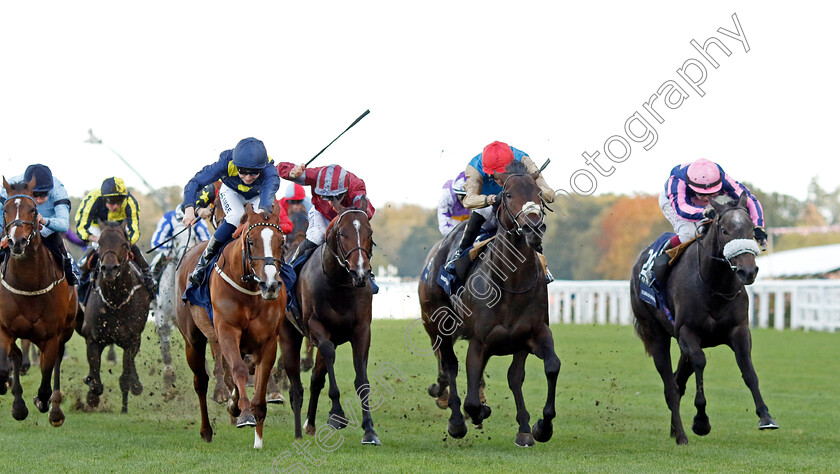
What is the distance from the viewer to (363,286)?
833 centimetres

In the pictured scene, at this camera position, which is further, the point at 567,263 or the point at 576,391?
the point at 567,263

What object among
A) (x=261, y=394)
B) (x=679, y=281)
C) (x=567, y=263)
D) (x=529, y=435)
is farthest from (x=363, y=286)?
(x=567, y=263)

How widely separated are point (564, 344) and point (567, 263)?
3570cm

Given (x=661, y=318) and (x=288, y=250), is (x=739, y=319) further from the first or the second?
(x=288, y=250)

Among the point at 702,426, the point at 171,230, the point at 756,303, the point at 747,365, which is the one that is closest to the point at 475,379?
the point at 702,426

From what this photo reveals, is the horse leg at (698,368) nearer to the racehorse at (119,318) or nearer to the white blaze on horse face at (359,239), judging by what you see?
the white blaze on horse face at (359,239)

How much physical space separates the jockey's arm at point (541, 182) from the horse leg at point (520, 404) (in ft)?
4.06

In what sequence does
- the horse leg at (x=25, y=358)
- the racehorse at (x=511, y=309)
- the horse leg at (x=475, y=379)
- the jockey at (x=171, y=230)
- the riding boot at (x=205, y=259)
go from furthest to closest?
the horse leg at (x=25, y=358) < the jockey at (x=171, y=230) < the riding boot at (x=205, y=259) < the horse leg at (x=475, y=379) < the racehorse at (x=511, y=309)

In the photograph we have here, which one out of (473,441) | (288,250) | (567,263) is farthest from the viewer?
(567,263)

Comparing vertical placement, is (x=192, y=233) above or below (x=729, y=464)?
above

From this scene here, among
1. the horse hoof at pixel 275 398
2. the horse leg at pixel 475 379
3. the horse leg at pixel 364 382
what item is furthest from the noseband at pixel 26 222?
the horse leg at pixel 475 379

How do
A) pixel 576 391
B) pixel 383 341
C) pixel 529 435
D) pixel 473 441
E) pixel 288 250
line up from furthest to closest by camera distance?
pixel 383 341, pixel 576 391, pixel 288 250, pixel 473 441, pixel 529 435

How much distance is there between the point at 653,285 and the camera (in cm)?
924

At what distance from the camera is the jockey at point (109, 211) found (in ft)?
36.3
